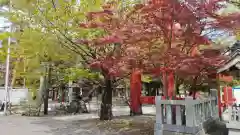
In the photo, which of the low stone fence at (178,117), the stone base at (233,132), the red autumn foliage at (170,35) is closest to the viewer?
the red autumn foliage at (170,35)

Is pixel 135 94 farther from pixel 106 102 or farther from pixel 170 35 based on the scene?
pixel 170 35

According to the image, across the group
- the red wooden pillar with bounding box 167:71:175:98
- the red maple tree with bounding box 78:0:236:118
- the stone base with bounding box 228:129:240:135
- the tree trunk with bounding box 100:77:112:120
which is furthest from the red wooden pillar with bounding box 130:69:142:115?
the stone base with bounding box 228:129:240:135

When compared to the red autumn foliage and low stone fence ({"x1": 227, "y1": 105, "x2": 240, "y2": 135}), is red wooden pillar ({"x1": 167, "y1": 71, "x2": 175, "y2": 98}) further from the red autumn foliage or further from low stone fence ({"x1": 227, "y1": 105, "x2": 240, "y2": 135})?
low stone fence ({"x1": 227, "y1": 105, "x2": 240, "y2": 135})

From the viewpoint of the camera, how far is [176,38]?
273 inches

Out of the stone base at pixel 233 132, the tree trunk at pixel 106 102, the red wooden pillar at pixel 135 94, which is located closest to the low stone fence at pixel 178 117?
the stone base at pixel 233 132

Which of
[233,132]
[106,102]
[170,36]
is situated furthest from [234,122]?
[106,102]

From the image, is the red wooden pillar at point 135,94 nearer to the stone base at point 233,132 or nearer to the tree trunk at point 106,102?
the tree trunk at point 106,102

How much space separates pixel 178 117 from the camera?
6.54 metres

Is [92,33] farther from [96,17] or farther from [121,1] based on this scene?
[121,1]

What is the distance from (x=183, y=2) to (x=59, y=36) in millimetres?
5521

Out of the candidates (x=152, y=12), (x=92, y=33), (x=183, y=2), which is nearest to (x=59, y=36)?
(x=92, y=33)

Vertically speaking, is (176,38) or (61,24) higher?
(61,24)

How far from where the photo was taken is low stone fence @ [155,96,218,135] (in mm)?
6336

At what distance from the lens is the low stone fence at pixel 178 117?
6.34 m
